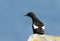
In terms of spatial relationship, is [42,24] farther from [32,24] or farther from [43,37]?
[43,37]

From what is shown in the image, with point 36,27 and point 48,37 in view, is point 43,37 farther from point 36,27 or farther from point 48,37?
point 36,27

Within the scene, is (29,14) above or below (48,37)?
above

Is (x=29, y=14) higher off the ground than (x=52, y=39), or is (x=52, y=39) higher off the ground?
(x=29, y=14)

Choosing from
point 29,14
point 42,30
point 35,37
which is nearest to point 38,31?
point 42,30

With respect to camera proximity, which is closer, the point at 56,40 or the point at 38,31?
the point at 56,40

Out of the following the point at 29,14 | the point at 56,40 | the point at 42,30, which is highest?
the point at 29,14

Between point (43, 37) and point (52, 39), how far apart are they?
1.17ft

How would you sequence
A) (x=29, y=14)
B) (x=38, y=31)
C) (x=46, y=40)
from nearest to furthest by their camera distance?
(x=46, y=40) → (x=38, y=31) → (x=29, y=14)

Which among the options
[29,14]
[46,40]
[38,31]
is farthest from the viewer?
[29,14]

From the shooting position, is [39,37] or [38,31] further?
[38,31]

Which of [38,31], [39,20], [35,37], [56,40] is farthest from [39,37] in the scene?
[39,20]

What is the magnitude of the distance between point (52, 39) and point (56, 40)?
0.52 feet

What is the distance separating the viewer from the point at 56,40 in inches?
310

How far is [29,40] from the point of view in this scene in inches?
306
